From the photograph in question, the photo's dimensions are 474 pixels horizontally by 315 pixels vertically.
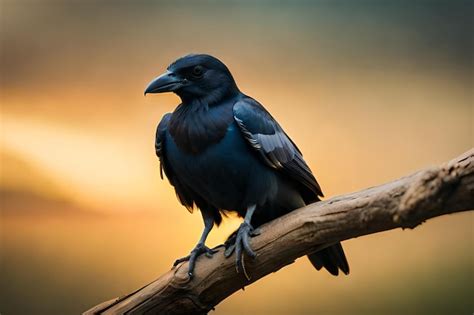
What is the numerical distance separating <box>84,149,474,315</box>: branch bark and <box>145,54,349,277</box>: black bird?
82mm

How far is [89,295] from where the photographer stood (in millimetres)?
3680

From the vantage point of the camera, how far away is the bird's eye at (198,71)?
2.63 metres

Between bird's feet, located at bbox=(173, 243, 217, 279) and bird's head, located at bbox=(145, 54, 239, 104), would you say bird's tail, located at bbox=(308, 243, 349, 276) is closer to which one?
bird's feet, located at bbox=(173, 243, 217, 279)

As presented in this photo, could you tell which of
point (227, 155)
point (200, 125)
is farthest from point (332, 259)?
point (200, 125)

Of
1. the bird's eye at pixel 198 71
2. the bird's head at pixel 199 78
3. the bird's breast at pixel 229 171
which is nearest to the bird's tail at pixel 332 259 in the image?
the bird's breast at pixel 229 171

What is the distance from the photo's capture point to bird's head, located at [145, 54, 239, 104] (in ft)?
8.62

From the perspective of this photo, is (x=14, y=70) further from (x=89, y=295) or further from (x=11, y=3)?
(x=89, y=295)

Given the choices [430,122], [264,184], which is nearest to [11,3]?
[264,184]

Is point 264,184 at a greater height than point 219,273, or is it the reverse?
point 264,184

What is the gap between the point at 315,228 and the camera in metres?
2.19

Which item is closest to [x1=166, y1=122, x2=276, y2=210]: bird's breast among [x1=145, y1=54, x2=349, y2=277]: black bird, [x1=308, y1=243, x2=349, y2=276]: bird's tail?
[x1=145, y1=54, x2=349, y2=277]: black bird

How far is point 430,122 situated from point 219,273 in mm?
1727

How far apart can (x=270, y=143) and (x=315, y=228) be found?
19.1 inches

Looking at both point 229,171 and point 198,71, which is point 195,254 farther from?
point 198,71
